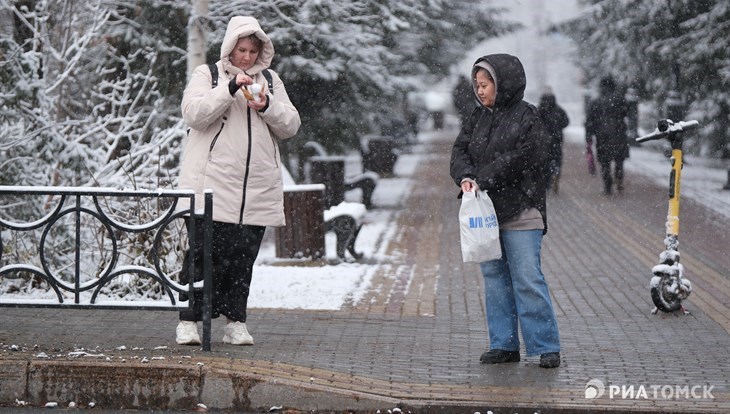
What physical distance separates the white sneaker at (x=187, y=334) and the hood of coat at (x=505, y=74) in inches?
85.1

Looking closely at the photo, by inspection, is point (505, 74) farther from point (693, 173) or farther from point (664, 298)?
point (693, 173)

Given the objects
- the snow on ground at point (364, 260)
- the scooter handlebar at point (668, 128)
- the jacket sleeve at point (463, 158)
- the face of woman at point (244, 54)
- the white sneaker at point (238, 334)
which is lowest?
the snow on ground at point (364, 260)

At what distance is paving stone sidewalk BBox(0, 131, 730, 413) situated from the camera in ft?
19.6

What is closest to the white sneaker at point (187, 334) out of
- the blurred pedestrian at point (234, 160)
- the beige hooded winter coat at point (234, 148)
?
the blurred pedestrian at point (234, 160)

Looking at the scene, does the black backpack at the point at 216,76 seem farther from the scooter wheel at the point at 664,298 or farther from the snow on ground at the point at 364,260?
the scooter wheel at the point at 664,298

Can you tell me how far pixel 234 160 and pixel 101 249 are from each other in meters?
2.33

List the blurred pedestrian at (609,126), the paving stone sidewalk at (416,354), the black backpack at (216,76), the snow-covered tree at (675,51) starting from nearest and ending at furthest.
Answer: the paving stone sidewalk at (416,354) → the black backpack at (216,76) → the blurred pedestrian at (609,126) → the snow-covered tree at (675,51)

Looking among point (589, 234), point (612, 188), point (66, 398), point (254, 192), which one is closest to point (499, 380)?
point (254, 192)

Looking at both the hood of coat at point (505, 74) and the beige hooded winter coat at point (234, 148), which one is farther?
the beige hooded winter coat at point (234, 148)

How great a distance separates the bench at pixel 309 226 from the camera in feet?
41.0

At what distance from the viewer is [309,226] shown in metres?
12.5

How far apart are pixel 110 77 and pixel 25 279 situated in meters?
6.27

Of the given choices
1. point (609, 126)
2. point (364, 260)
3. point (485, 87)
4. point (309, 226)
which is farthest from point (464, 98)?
point (485, 87)
